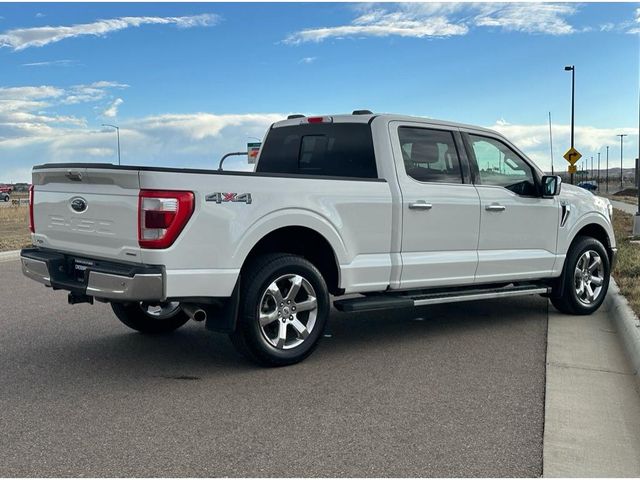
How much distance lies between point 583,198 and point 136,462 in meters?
6.08

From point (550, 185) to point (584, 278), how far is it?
1.29 metres

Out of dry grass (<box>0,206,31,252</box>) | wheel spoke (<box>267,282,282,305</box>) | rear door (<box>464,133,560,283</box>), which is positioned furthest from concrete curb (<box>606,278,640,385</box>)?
dry grass (<box>0,206,31,252</box>)

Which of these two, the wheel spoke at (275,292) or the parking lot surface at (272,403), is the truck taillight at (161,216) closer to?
the wheel spoke at (275,292)

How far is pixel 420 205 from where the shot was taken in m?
6.40

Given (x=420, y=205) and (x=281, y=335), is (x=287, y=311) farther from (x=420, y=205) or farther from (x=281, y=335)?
(x=420, y=205)

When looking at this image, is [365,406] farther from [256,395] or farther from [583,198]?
[583,198]

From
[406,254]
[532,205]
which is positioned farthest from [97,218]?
[532,205]

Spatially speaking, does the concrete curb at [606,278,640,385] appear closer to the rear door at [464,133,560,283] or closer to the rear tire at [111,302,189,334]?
the rear door at [464,133,560,283]

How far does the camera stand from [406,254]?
640 centimetres

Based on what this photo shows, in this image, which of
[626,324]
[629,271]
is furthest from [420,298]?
[629,271]

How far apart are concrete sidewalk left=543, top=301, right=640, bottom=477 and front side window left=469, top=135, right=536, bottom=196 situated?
1.50 meters

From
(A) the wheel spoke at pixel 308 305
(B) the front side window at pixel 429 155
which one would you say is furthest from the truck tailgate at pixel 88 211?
(B) the front side window at pixel 429 155

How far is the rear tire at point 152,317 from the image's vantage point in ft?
22.1

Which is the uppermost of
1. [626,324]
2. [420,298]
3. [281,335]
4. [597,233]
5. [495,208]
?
[495,208]
